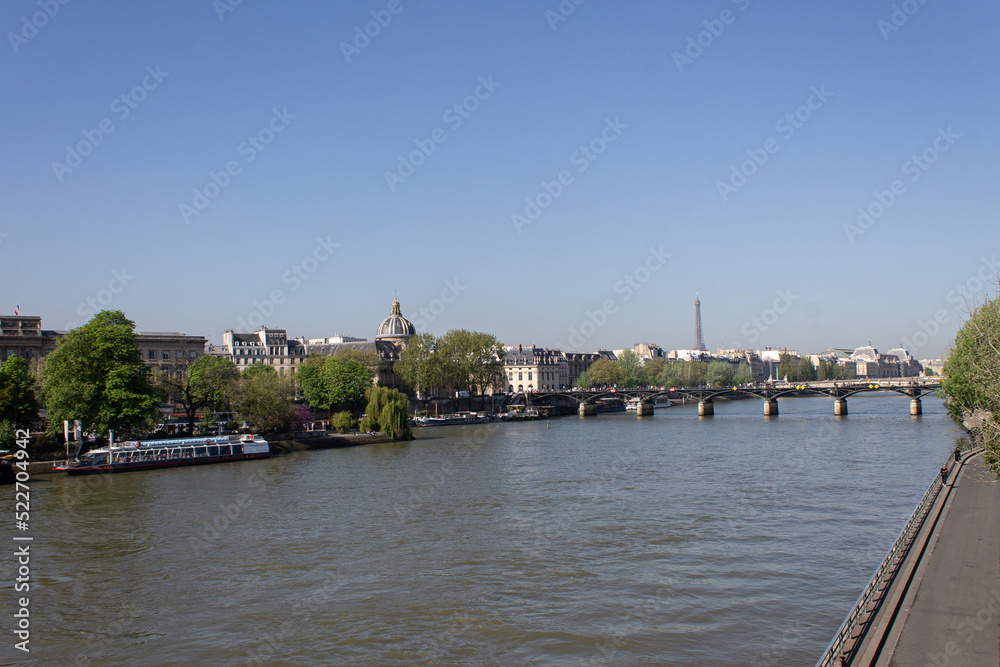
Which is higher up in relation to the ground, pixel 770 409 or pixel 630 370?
pixel 630 370

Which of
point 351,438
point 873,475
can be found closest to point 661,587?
point 873,475

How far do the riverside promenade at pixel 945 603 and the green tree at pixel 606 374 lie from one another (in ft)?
352

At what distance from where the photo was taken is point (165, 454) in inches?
1652

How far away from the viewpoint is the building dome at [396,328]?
117 meters

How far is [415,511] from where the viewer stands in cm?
2502

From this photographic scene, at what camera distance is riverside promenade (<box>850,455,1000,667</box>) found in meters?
10.2

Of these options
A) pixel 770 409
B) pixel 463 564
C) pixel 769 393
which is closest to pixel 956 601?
pixel 463 564

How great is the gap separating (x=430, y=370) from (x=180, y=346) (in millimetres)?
25736

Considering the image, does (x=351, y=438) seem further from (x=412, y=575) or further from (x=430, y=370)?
(x=412, y=575)

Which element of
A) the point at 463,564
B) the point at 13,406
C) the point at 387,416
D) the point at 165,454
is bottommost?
the point at 463,564

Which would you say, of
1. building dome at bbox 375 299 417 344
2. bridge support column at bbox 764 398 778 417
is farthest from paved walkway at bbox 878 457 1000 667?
building dome at bbox 375 299 417 344

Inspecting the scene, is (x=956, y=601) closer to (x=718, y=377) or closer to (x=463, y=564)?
(x=463, y=564)

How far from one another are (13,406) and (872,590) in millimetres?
40310

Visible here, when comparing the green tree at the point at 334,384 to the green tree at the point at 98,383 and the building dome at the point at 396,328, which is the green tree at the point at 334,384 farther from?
the building dome at the point at 396,328
